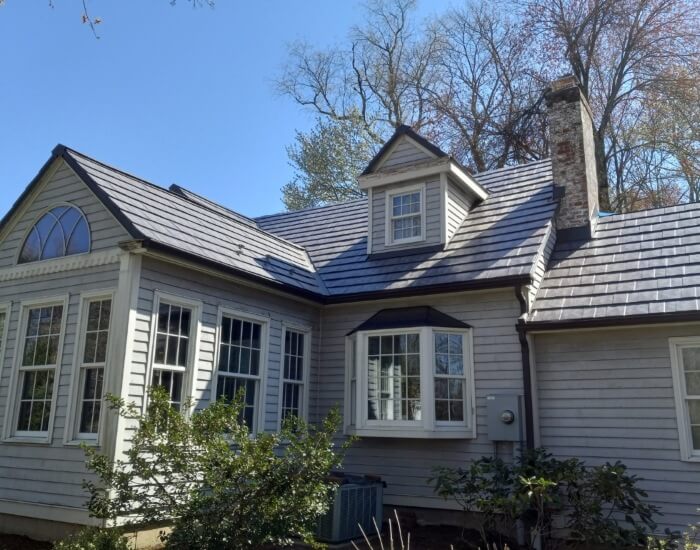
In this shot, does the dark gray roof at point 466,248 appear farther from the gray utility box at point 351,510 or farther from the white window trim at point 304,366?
the gray utility box at point 351,510

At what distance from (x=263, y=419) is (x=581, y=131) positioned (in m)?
7.94

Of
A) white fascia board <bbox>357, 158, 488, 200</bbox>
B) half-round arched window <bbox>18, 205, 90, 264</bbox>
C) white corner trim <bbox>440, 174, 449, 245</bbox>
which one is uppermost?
white fascia board <bbox>357, 158, 488, 200</bbox>

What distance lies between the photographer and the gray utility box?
318 inches

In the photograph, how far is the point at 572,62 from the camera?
2288cm

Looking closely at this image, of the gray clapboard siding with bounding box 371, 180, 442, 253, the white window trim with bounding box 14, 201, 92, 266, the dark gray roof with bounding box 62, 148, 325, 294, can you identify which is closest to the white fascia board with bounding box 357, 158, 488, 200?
the gray clapboard siding with bounding box 371, 180, 442, 253

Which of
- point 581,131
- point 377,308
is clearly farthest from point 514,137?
point 377,308

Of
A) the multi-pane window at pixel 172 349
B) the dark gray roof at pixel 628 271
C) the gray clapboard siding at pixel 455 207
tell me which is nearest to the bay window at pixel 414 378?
the dark gray roof at pixel 628 271

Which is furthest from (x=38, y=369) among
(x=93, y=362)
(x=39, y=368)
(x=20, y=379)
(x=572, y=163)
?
(x=572, y=163)

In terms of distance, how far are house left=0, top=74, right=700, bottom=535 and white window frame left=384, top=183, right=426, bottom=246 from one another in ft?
0.17

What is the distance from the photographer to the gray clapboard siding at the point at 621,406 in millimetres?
8203

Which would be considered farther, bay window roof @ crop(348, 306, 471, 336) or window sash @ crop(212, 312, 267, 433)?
bay window roof @ crop(348, 306, 471, 336)

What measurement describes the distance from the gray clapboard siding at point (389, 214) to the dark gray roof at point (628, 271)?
2.22 m

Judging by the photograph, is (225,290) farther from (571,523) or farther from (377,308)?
(571,523)

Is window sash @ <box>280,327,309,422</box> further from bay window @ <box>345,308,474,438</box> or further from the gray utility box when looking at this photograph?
the gray utility box
